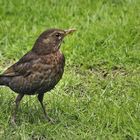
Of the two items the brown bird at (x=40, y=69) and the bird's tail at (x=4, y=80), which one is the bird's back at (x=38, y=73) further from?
the bird's tail at (x=4, y=80)

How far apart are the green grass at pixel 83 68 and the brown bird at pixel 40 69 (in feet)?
1.03

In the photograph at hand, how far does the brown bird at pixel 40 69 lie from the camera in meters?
6.62

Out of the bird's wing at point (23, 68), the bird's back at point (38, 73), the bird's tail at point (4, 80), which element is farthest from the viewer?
the bird's tail at point (4, 80)

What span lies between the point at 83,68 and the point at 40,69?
2.02 meters

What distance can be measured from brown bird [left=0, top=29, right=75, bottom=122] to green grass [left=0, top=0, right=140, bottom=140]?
313 mm

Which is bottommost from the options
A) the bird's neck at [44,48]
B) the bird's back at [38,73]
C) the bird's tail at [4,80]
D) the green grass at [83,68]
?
the green grass at [83,68]

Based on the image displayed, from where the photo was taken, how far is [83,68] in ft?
28.2

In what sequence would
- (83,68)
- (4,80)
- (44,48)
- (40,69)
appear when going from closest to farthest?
1. (40,69)
2. (44,48)
3. (4,80)
4. (83,68)

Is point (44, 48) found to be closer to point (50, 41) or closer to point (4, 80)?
point (50, 41)

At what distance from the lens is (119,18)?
31.6 ft

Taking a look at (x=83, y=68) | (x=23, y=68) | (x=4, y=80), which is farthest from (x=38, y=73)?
(x=83, y=68)

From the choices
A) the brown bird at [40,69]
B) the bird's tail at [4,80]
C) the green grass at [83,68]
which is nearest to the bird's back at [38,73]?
the brown bird at [40,69]

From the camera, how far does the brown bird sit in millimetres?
6617

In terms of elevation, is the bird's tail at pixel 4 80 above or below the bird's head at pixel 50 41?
below
